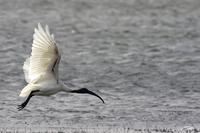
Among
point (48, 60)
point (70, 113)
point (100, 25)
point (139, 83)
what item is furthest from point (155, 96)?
point (100, 25)

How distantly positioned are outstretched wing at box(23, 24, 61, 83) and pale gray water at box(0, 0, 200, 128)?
65 centimetres

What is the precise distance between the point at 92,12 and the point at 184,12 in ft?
7.99

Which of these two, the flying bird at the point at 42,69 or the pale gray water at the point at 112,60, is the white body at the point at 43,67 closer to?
the flying bird at the point at 42,69

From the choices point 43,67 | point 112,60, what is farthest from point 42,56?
point 112,60

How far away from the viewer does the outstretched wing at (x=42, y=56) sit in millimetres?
8695

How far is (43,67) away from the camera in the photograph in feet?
29.7

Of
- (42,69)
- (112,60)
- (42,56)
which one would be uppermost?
(112,60)

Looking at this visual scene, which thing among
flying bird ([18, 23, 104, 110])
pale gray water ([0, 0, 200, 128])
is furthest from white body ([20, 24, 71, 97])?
pale gray water ([0, 0, 200, 128])

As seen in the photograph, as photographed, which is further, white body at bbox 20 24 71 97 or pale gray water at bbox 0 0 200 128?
pale gray water at bbox 0 0 200 128

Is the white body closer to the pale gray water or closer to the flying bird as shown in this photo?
the flying bird

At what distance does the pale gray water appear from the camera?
9.62 meters

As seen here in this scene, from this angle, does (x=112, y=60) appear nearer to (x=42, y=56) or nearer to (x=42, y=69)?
(x=42, y=69)

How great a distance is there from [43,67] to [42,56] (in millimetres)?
201

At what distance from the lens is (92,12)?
17.5 meters
